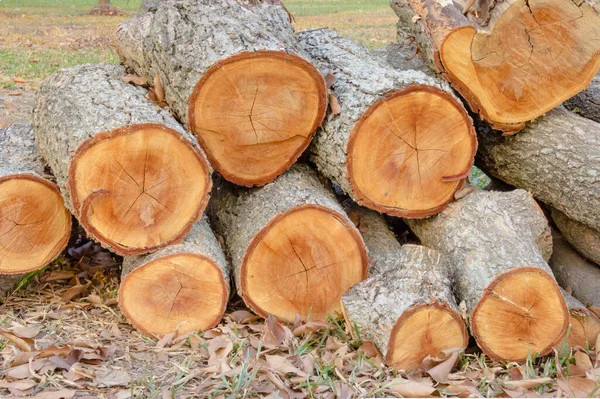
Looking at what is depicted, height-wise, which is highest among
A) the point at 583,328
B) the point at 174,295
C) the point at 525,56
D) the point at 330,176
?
the point at 525,56

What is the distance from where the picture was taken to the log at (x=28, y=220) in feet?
11.1

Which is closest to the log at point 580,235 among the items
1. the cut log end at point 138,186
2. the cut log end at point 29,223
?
the cut log end at point 138,186

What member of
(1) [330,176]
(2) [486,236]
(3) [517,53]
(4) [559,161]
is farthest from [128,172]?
(4) [559,161]

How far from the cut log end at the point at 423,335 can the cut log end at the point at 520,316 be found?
100mm

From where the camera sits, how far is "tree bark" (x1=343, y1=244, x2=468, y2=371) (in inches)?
117

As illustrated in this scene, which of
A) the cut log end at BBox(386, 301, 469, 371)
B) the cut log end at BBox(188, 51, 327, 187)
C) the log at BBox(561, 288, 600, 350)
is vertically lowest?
the log at BBox(561, 288, 600, 350)

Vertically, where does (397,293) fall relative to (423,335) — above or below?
above

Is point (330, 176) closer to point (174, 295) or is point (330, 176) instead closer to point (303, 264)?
point (303, 264)

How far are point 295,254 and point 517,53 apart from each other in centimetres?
146

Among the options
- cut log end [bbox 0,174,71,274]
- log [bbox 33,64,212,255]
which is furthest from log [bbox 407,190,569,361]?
cut log end [bbox 0,174,71,274]

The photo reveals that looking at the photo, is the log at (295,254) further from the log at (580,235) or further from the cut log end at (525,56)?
the log at (580,235)

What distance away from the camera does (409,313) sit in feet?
9.68

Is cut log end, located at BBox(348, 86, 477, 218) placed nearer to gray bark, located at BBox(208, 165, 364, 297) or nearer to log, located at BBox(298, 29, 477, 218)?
log, located at BBox(298, 29, 477, 218)

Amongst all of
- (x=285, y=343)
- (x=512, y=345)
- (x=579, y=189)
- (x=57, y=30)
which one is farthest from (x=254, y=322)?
(x=57, y=30)
